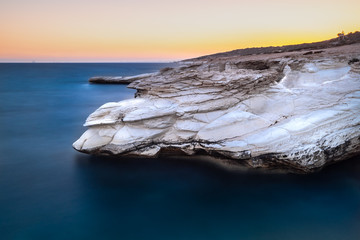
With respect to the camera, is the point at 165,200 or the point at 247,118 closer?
the point at 165,200

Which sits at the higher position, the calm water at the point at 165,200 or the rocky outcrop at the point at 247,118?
the rocky outcrop at the point at 247,118

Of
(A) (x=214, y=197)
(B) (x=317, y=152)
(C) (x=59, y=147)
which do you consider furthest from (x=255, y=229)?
(C) (x=59, y=147)

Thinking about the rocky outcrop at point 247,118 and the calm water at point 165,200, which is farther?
the rocky outcrop at point 247,118

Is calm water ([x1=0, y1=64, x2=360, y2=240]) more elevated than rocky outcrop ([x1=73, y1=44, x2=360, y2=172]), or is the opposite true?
rocky outcrop ([x1=73, y1=44, x2=360, y2=172])

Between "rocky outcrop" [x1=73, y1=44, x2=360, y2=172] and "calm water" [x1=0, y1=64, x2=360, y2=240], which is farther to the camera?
"rocky outcrop" [x1=73, y1=44, x2=360, y2=172]

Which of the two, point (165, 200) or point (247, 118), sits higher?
point (247, 118)
